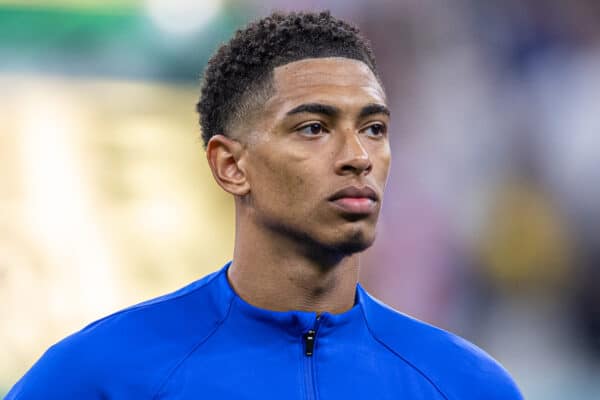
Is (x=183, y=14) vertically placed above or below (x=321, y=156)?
above

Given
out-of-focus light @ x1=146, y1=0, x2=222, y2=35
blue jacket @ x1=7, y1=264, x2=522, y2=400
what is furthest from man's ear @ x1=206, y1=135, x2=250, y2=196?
out-of-focus light @ x1=146, y1=0, x2=222, y2=35

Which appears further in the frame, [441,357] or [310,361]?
[441,357]

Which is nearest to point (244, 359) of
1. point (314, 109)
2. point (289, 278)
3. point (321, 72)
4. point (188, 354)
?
point (188, 354)

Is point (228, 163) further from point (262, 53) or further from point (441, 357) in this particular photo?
point (441, 357)

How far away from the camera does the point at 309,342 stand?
8.86ft

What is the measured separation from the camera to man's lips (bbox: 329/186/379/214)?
2645 millimetres

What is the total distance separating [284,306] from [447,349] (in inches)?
20.5

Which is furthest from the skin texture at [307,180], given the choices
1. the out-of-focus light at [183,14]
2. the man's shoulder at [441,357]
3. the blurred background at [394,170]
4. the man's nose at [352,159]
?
the out-of-focus light at [183,14]

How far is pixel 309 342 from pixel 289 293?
155 mm

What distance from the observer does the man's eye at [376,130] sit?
281cm

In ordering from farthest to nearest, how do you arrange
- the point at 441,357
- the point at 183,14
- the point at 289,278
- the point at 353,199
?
the point at 183,14
the point at 441,357
the point at 289,278
the point at 353,199

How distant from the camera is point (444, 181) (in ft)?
21.6

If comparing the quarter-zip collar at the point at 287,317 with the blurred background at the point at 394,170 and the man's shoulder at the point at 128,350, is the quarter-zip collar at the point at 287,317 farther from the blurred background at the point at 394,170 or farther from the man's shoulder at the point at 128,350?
the blurred background at the point at 394,170

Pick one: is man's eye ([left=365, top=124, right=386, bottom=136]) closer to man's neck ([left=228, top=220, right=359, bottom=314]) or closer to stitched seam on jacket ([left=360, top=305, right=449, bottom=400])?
man's neck ([left=228, top=220, right=359, bottom=314])
